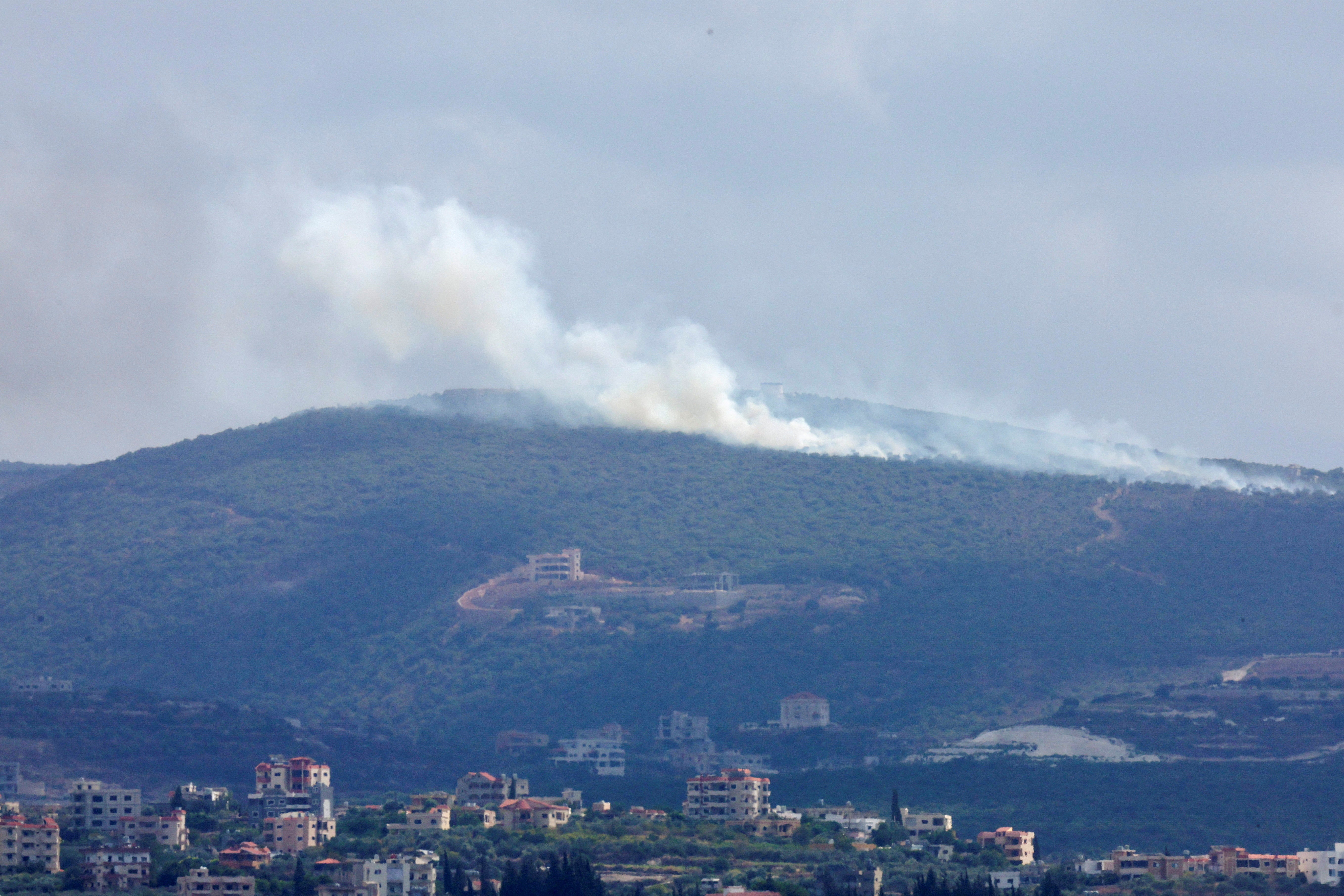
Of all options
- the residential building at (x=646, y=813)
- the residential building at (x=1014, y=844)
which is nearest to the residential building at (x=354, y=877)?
the residential building at (x=646, y=813)

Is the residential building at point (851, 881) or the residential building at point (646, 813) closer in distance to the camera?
the residential building at point (851, 881)

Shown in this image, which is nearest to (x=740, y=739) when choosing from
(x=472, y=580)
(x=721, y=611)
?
(x=721, y=611)

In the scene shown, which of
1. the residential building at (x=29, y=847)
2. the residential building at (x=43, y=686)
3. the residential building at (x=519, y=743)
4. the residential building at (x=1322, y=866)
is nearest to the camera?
the residential building at (x=29, y=847)

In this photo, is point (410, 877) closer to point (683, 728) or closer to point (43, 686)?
point (683, 728)

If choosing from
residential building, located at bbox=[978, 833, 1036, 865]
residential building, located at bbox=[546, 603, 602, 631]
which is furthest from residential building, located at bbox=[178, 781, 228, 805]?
residential building, located at bbox=[546, 603, 602, 631]

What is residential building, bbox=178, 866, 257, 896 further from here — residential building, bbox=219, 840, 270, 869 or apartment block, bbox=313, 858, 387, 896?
residential building, bbox=219, 840, 270, 869

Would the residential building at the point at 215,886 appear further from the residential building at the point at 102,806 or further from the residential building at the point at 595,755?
the residential building at the point at 595,755
